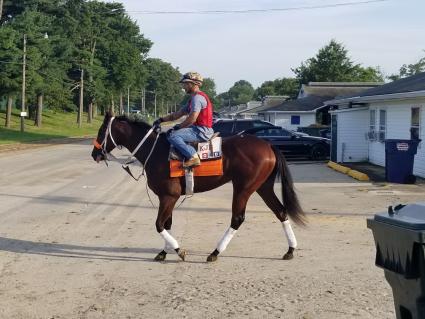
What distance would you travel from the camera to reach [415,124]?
18922mm

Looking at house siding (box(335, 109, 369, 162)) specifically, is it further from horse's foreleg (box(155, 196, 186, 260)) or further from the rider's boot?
horse's foreleg (box(155, 196, 186, 260))

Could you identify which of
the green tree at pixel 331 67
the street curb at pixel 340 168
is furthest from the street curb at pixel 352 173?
the green tree at pixel 331 67

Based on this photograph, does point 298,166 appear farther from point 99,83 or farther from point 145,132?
point 99,83

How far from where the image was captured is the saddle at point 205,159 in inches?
310

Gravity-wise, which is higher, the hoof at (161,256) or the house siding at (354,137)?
the house siding at (354,137)

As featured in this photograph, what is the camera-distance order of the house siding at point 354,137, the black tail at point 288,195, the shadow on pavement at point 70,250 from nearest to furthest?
1. the shadow on pavement at point 70,250
2. the black tail at point 288,195
3. the house siding at point 354,137

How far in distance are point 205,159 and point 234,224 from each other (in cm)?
94

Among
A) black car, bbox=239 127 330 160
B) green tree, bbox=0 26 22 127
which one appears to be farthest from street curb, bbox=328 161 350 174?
green tree, bbox=0 26 22 127

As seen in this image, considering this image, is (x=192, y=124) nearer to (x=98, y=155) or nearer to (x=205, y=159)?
(x=205, y=159)

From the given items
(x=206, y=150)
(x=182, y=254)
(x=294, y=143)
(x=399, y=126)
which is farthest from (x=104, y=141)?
(x=294, y=143)

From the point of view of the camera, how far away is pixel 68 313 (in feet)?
18.5

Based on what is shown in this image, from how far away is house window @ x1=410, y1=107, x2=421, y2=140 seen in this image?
18625mm

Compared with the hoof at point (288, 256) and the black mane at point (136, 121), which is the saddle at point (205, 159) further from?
the hoof at point (288, 256)

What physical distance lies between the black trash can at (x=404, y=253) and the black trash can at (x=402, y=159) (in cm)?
1345
